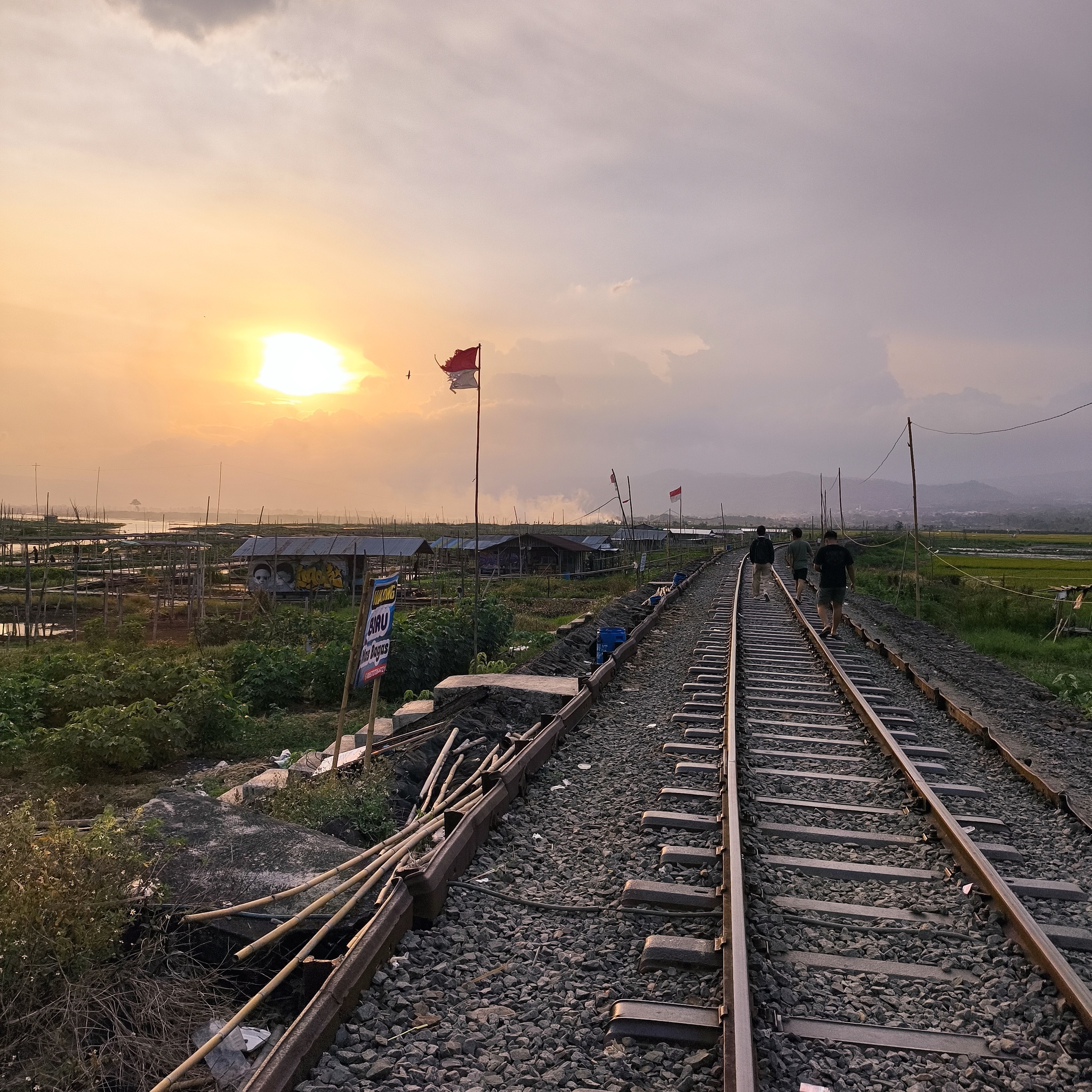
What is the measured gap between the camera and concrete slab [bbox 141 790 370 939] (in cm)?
442

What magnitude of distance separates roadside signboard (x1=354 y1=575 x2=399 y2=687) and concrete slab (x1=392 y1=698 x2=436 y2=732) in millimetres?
1937

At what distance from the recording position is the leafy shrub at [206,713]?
33.3ft

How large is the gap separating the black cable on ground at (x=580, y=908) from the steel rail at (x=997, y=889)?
4.81 ft

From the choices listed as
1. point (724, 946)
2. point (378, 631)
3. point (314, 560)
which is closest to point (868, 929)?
Answer: point (724, 946)

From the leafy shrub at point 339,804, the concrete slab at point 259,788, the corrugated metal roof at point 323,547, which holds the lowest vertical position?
the concrete slab at point 259,788

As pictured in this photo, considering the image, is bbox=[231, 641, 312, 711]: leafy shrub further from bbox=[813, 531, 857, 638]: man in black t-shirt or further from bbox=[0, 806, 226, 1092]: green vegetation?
bbox=[0, 806, 226, 1092]: green vegetation

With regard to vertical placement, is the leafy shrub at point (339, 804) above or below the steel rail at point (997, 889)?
below

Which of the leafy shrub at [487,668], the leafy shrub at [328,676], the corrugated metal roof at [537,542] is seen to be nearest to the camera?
the leafy shrub at [487,668]

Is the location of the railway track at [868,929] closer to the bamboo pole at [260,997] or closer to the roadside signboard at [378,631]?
the bamboo pole at [260,997]

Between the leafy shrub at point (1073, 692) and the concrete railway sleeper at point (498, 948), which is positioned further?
the leafy shrub at point (1073, 692)

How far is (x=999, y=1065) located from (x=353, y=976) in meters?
2.62

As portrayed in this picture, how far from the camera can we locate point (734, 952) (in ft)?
11.7

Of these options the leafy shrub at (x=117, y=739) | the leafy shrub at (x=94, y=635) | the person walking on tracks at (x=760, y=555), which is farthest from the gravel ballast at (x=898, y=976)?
the leafy shrub at (x=94, y=635)

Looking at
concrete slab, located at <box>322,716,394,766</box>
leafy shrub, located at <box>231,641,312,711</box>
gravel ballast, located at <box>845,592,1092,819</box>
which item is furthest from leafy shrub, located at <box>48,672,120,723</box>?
gravel ballast, located at <box>845,592,1092,819</box>
